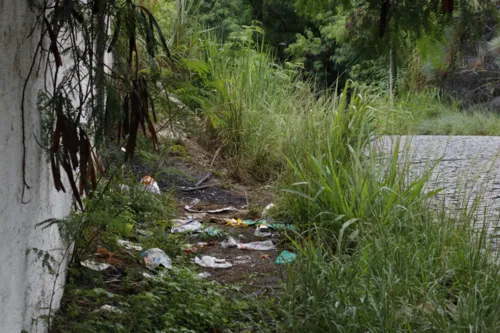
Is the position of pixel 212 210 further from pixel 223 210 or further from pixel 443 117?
pixel 443 117

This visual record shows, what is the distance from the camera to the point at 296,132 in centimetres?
706

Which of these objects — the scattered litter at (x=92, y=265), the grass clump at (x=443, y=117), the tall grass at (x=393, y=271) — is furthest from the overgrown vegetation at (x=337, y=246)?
the grass clump at (x=443, y=117)

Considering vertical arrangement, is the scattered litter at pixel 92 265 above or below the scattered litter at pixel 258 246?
above

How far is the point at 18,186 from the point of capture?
2713mm

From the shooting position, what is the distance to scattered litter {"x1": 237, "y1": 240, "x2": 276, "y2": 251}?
5.69 meters

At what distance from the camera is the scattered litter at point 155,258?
482cm

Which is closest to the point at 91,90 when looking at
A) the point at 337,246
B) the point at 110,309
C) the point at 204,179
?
the point at 110,309

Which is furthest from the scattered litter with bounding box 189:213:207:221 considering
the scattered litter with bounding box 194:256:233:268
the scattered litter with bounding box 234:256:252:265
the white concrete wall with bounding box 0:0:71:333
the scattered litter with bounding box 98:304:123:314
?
the white concrete wall with bounding box 0:0:71:333

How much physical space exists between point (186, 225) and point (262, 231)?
0.67 meters

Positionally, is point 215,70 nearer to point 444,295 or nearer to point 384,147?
point 384,147

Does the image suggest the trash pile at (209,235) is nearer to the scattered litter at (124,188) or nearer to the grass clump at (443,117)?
the scattered litter at (124,188)

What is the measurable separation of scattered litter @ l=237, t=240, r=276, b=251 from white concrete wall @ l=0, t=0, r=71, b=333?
257 cm

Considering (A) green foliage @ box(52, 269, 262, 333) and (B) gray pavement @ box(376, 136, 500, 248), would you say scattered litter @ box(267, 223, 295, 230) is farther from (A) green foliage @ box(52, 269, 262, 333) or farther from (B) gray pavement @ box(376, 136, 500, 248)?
(A) green foliage @ box(52, 269, 262, 333)

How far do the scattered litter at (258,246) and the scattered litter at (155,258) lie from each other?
0.88 meters
